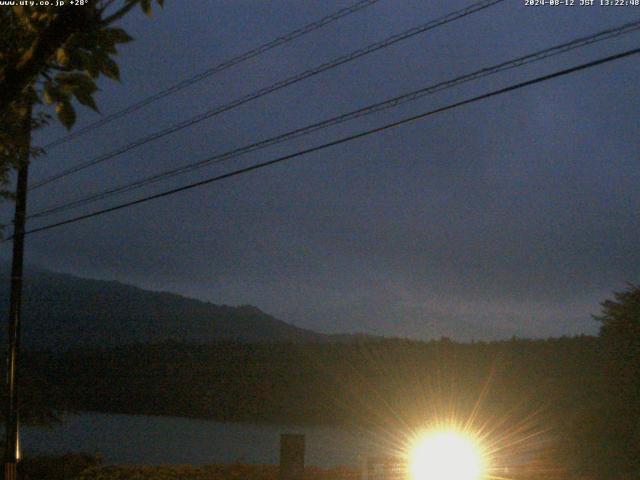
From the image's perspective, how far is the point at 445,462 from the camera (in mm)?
14469

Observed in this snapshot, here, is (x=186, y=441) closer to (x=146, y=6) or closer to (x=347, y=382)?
(x=347, y=382)

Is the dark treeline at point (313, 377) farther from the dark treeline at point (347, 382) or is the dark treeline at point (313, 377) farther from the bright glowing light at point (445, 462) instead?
the bright glowing light at point (445, 462)

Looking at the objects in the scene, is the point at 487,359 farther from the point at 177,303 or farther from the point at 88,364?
the point at 177,303

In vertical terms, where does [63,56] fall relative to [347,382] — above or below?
above

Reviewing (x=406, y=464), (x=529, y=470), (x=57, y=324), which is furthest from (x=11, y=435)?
(x=57, y=324)

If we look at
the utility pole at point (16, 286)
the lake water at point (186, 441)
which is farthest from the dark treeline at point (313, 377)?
the utility pole at point (16, 286)

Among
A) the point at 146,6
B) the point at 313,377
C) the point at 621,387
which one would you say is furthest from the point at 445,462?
the point at 313,377

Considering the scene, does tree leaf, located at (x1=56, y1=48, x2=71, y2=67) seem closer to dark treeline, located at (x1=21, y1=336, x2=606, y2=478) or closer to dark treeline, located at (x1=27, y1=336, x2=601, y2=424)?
dark treeline, located at (x1=21, y1=336, x2=606, y2=478)

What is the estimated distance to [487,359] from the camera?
29891 mm

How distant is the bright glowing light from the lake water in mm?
6545

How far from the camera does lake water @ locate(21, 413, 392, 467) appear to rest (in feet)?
79.6

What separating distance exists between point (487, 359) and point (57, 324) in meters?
89.4

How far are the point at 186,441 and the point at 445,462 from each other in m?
17.4

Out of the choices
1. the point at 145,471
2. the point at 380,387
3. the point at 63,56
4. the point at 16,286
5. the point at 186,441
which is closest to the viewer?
the point at 63,56
